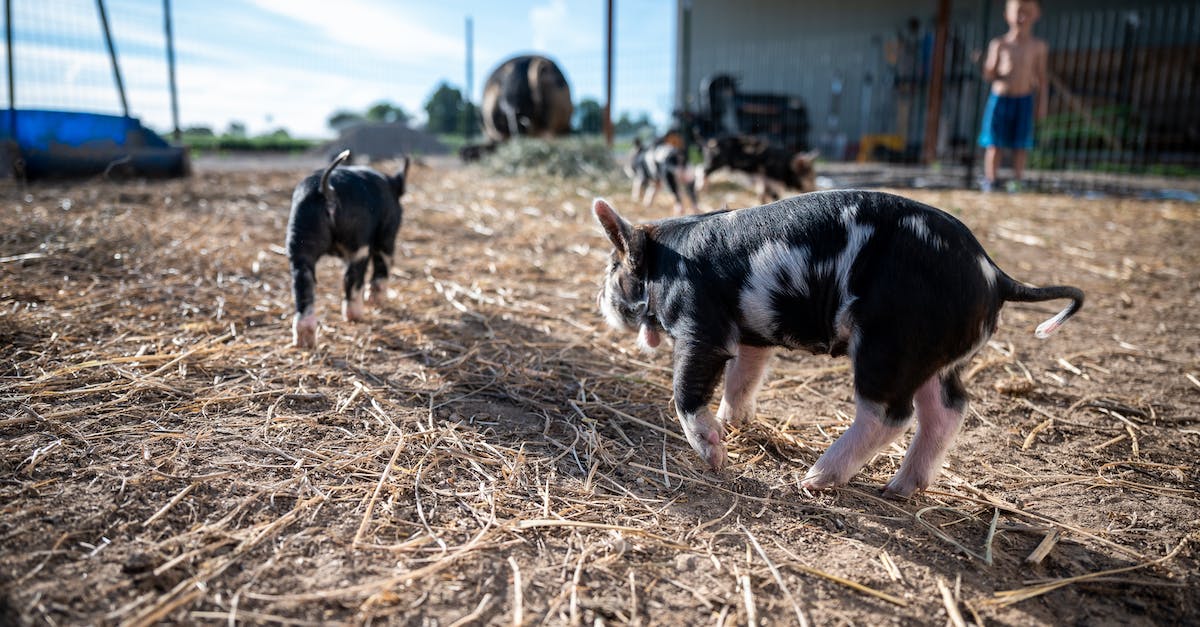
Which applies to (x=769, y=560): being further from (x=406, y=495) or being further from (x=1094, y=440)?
(x=1094, y=440)

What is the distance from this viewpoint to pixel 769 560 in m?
1.97

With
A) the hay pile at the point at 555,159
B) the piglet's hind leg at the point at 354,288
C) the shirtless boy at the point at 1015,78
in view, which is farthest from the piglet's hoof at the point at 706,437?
the hay pile at the point at 555,159

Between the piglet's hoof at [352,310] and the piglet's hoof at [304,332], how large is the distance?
0.49 metres

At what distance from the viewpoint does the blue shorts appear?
30.0 feet

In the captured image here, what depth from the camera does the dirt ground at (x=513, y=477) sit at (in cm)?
178

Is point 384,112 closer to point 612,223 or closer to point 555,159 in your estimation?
point 555,159

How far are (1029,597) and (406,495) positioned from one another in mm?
1763

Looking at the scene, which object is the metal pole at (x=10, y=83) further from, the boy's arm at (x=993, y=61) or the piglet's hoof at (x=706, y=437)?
the boy's arm at (x=993, y=61)

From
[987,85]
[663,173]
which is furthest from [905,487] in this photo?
[987,85]

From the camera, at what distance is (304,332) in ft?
11.3

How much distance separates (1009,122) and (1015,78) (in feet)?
1.78

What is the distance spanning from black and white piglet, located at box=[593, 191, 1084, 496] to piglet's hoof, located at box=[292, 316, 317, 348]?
1.66 m

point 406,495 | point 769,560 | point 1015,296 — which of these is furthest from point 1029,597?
point 406,495

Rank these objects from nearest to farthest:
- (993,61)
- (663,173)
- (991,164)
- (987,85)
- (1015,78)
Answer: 1. (663,173)
2. (1015,78)
3. (993,61)
4. (991,164)
5. (987,85)
